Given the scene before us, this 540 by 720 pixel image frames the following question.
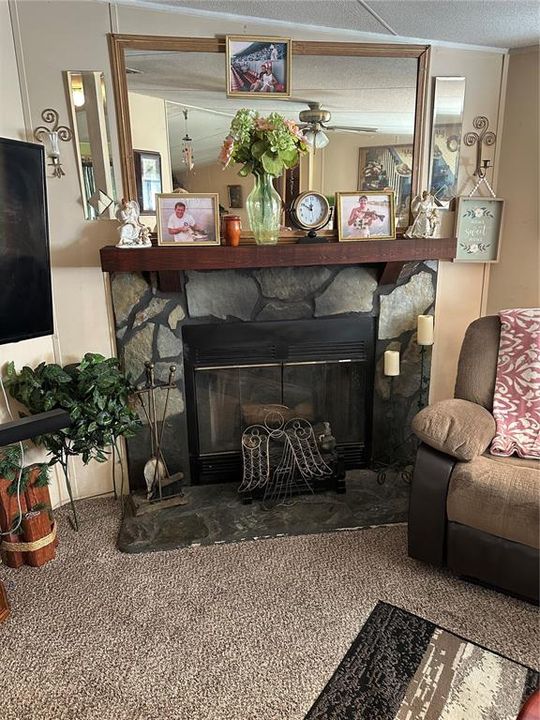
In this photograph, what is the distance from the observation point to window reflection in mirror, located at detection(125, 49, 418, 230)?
2.08m

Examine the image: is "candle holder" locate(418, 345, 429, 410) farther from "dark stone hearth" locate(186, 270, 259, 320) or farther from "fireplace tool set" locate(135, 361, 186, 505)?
"fireplace tool set" locate(135, 361, 186, 505)

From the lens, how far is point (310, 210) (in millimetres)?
2260

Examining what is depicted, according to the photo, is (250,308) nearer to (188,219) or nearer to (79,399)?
(188,219)

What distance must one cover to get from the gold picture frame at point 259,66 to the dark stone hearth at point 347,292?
2.89ft

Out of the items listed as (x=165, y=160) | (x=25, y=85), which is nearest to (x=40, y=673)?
(x=165, y=160)

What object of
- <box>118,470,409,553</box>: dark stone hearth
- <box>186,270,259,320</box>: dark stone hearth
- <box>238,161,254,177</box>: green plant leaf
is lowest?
A: <box>118,470,409,553</box>: dark stone hearth

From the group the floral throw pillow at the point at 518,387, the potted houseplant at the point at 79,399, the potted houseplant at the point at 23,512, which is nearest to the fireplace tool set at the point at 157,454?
the potted houseplant at the point at 79,399

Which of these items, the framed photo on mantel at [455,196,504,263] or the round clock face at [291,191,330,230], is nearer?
the round clock face at [291,191,330,230]

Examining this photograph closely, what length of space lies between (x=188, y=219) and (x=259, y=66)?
73 centimetres

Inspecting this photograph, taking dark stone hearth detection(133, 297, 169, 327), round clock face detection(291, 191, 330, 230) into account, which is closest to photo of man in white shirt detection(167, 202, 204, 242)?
dark stone hearth detection(133, 297, 169, 327)

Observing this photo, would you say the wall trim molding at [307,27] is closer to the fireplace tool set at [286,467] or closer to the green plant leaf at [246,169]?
the green plant leaf at [246,169]

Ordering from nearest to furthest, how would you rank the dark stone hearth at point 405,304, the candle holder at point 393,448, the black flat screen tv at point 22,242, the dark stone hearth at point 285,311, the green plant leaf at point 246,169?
the black flat screen tv at point 22,242
the green plant leaf at point 246,169
the dark stone hearth at point 285,311
the dark stone hearth at point 405,304
the candle holder at point 393,448

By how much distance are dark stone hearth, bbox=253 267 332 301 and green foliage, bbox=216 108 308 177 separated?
0.49 metres

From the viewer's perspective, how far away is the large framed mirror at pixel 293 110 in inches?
81.0
